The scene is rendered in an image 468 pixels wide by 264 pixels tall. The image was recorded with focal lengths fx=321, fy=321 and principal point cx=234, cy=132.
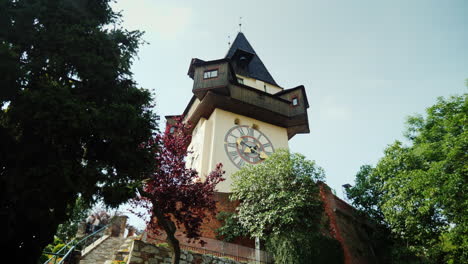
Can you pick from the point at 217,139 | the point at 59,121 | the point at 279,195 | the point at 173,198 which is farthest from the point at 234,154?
the point at 59,121

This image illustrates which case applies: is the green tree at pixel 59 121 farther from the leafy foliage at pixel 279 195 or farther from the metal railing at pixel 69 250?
the leafy foliage at pixel 279 195

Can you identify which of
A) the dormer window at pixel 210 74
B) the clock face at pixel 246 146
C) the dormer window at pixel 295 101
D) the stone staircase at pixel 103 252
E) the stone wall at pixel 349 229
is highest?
the dormer window at pixel 210 74

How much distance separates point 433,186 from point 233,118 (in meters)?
10.8

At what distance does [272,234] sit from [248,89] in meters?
10.5

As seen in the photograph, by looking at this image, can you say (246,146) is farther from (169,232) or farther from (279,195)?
(169,232)

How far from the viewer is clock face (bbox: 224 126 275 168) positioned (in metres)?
17.5

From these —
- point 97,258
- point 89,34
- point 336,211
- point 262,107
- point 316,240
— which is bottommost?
point 97,258

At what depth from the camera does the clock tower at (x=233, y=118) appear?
17.5 m

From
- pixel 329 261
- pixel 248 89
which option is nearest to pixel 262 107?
pixel 248 89

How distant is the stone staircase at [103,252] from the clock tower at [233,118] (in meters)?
5.54

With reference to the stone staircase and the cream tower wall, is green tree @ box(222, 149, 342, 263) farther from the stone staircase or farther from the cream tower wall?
the stone staircase

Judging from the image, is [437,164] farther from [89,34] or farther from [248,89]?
[89,34]

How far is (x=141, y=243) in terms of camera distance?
→ 28.3 ft

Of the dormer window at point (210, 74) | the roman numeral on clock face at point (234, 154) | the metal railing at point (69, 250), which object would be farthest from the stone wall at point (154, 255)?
the dormer window at point (210, 74)
